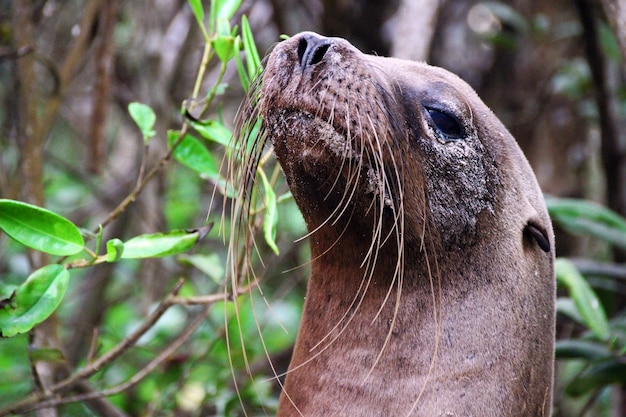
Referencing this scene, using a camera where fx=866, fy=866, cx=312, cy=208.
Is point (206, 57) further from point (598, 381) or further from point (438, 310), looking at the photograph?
point (598, 381)

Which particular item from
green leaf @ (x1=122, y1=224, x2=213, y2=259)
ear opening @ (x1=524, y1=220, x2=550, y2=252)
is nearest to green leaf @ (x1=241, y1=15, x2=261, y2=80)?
green leaf @ (x1=122, y1=224, x2=213, y2=259)

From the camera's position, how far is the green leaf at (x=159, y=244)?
7.74ft

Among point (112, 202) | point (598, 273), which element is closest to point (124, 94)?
point (112, 202)

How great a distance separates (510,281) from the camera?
2498 mm

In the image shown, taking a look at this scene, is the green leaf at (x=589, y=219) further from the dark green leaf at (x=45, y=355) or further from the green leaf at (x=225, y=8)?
the dark green leaf at (x=45, y=355)

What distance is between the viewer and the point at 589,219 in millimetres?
4207

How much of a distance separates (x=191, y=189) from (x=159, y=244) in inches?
195

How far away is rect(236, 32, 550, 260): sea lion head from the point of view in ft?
7.37

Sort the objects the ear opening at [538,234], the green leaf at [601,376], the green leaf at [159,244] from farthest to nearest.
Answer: the green leaf at [601,376], the ear opening at [538,234], the green leaf at [159,244]

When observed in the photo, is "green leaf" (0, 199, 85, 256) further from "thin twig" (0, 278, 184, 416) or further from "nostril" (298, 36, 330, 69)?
"nostril" (298, 36, 330, 69)

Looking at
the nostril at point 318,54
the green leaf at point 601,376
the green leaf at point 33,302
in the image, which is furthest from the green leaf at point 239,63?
the green leaf at point 601,376

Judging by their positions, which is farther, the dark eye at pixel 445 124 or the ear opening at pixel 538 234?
the ear opening at pixel 538 234

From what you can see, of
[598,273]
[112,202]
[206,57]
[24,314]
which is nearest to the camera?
[24,314]

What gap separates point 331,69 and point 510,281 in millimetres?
810
